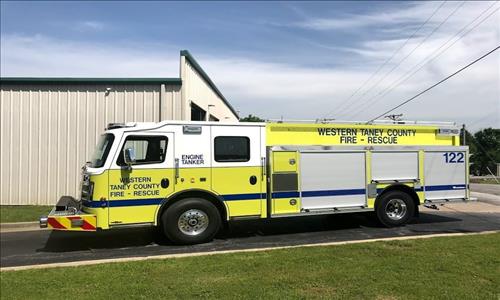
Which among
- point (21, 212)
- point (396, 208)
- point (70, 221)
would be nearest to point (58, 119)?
point (21, 212)

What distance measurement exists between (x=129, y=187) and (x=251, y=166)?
241 centimetres

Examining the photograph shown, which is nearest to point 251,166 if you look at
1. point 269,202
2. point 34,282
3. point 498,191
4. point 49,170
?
point 269,202

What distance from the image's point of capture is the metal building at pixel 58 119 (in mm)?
14938

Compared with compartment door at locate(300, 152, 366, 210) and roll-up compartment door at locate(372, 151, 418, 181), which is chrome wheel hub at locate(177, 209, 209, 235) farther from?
roll-up compartment door at locate(372, 151, 418, 181)

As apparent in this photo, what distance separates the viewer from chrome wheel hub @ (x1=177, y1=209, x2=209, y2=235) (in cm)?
868

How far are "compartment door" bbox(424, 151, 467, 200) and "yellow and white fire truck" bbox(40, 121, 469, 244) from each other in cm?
2

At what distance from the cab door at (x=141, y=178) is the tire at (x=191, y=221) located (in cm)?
31

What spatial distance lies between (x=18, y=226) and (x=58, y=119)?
15.3 feet

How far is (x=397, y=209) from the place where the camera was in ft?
34.0

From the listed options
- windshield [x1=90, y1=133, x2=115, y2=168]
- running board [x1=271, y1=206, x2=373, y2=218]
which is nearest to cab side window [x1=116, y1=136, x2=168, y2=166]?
windshield [x1=90, y1=133, x2=115, y2=168]

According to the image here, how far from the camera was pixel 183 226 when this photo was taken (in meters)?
8.68

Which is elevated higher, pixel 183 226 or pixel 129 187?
pixel 129 187

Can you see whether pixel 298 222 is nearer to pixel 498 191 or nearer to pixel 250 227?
pixel 250 227

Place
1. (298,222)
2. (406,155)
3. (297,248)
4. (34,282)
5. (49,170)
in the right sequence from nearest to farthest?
(34,282), (297,248), (406,155), (298,222), (49,170)
